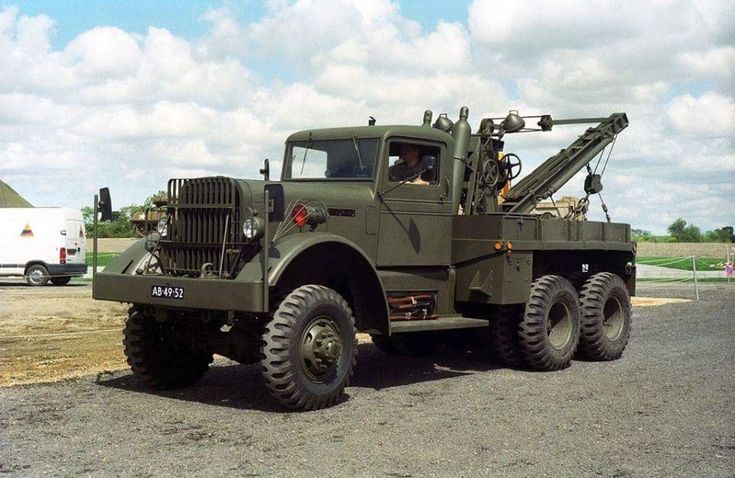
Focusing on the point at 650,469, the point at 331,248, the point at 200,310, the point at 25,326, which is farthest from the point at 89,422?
the point at 25,326

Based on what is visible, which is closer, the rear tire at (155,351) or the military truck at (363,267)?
the military truck at (363,267)

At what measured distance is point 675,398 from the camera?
8.22 metres

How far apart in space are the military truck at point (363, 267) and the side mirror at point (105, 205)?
30mm

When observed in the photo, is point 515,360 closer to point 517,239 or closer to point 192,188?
point 517,239

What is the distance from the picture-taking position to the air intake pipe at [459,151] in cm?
1015

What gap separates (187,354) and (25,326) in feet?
22.7

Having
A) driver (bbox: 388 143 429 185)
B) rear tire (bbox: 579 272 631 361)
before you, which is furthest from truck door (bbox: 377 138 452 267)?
rear tire (bbox: 579 272 631 361)

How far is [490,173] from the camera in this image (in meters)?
10.8

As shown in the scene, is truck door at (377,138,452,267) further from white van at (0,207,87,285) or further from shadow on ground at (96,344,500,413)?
white van at (0,207,87,285)

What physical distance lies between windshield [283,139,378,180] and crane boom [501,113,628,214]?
2995 millimetres

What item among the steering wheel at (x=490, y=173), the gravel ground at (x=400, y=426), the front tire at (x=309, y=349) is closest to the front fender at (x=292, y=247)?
the front tire at (x=309, y=349)

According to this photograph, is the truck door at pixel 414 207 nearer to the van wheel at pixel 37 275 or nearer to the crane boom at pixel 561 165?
the crane boom at pixel 561 165

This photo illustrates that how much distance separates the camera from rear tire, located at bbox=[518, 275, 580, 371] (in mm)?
10078

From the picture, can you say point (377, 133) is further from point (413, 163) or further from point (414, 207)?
point (414, 207)
